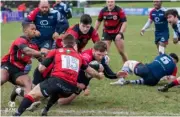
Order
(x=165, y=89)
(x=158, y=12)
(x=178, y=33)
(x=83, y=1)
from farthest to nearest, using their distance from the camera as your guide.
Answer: (x=83, y=1) < (x=158, y=12) < (x=178, y=33) < (x=165, y=89)

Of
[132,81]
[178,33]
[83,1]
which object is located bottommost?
[83,1]

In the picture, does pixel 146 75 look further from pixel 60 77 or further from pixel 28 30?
pixel 60 77

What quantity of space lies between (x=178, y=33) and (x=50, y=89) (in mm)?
4894

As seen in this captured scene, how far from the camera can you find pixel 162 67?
9297mm

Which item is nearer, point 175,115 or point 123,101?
point 175,115

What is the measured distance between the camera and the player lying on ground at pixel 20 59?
297 inches

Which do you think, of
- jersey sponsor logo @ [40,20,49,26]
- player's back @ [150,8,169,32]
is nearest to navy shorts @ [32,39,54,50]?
jersey sponsor logo @ [40,20,49,26]

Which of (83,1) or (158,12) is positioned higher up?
(158,12)

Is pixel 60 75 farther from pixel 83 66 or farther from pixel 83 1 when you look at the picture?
pixel 83 1

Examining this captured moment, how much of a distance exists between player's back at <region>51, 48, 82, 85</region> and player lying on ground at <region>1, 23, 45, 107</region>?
104cm

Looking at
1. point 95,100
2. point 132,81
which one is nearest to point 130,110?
point 95,100

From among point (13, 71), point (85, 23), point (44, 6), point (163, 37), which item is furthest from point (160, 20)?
point (13, 71)

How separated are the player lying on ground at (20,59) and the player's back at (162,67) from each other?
2769mm

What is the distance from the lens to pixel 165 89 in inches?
343
